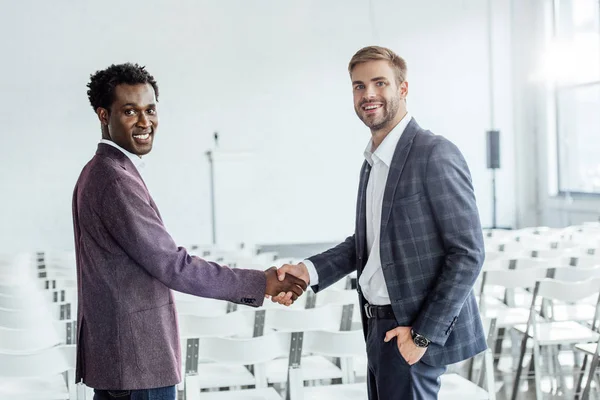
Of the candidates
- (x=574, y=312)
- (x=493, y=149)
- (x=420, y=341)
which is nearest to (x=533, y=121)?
(x=493, y=149)

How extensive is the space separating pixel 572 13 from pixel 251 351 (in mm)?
12266

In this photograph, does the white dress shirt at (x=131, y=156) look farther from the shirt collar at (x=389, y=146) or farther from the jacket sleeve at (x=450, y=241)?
the jacket sleeve at (x=450, y=241)

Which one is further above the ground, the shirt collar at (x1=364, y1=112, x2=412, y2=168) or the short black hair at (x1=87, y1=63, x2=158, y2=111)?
the short black hair at (x1=87, y1=63, x2=158, y2=111)

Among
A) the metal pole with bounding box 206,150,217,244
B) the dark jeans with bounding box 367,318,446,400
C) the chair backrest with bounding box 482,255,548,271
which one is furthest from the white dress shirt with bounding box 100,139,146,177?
the metal pole with bounding box 206,150,217,244

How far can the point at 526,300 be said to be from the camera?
6.27 meters

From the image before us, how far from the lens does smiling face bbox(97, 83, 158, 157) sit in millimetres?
2270

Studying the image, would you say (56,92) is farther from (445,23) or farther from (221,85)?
(445,23)

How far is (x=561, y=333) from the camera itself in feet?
15.4

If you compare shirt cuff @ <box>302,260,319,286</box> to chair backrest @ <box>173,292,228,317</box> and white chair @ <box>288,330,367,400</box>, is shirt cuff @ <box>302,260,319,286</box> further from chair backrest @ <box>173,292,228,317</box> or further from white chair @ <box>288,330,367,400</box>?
chair backrest @ <box>173,292,228,317</box>

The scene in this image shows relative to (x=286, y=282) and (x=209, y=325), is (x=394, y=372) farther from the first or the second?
(x=209, y=325)

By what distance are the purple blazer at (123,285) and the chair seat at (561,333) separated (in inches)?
114

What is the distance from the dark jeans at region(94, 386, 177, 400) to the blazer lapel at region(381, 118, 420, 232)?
766mm

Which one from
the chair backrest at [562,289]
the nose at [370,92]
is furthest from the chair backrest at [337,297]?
the nose at [370,92]

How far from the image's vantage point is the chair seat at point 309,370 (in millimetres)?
3918
